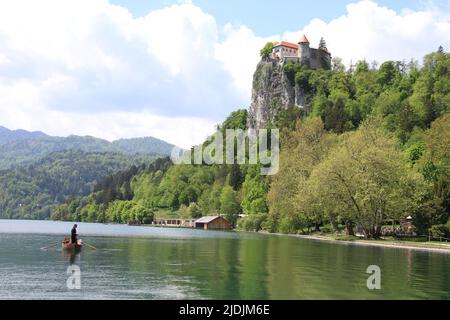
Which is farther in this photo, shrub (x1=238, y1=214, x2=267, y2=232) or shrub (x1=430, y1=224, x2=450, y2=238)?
shrub (x1=238, y1=214, x2=267, y2=232)

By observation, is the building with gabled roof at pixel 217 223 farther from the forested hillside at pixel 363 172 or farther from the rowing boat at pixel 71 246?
the rowing boat at pixel 71 246

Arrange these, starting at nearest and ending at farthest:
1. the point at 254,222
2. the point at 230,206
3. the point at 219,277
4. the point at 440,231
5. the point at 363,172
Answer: the point at 219,277 → the point at 440,231 → the point at 363,172 → the point at 254,222 → the point at 230,206

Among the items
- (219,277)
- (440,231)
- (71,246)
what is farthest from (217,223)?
(219,277)

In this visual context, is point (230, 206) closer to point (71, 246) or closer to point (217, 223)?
point (217, 223)

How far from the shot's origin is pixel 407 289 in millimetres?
29438

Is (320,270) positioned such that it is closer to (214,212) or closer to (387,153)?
(387,153)

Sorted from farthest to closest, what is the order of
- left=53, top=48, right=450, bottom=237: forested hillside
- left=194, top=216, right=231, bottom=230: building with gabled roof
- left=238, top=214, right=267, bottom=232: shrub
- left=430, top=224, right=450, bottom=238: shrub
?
1. left=194, top=216, right=231, bottom=230: building with gabled roof
2. left=238, top=214, right=267, bottom=232: shrub
3. left=53, top=48, right=450, bottom=237: forested hillside
4. left=430, top=224, right=450, bottom=238: shrub

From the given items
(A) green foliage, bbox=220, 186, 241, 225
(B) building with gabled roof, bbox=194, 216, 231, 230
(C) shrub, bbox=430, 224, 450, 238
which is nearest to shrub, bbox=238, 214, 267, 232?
(B) building with gabled roof, bbox=194, 216, 231, 230

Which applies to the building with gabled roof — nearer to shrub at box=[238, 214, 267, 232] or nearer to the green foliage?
the green foliage

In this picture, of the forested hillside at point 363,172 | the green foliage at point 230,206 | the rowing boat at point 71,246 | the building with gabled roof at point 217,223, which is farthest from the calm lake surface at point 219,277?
the green foliage at point 230,206

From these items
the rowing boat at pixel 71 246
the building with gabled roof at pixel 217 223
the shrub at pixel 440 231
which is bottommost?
the building with gabled roof at pixel 217 223

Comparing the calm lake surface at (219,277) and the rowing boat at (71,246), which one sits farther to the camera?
the rowing boat at (71,246)

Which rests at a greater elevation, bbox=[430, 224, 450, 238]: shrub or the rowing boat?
bbox=[430, 224, 450, 238]: shrub
